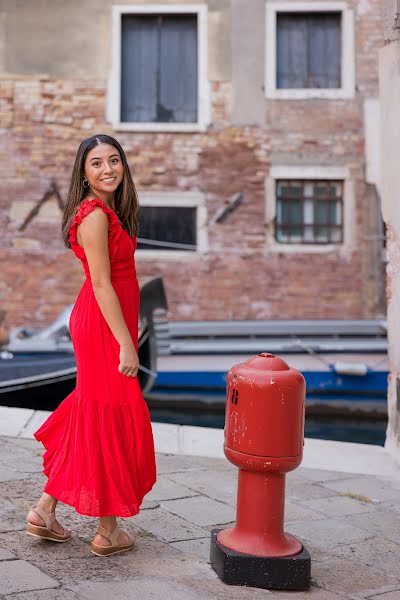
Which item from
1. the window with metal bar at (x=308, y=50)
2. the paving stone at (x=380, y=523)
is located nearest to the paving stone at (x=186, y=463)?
the paving stone at (x=380, y=523)

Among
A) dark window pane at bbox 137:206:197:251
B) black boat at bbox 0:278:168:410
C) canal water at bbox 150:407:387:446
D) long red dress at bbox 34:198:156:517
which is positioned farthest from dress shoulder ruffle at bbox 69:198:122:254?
dark window pane at bbox 137:206:197:251

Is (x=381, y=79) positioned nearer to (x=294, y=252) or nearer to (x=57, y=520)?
(x=57, y=520)

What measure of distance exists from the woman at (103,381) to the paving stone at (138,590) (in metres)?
0.27

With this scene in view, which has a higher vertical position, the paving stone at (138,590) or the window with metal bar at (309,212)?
the window with metal bar at (309,212)

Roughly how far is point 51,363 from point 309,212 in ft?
19.6

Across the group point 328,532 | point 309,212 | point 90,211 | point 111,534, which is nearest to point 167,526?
point 111,534

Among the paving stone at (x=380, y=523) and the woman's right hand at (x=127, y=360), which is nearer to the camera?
the woman's right hand at (x=127, y=360)

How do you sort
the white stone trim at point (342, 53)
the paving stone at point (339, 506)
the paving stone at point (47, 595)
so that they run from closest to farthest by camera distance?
the paving stone at point (47, 595)
the paving stone at point (339, 506)
the white stone trim at point (342, 53)

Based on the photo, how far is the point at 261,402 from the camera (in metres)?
2.70

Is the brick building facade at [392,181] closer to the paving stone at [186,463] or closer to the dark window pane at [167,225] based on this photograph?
the paving stone at [186,463]

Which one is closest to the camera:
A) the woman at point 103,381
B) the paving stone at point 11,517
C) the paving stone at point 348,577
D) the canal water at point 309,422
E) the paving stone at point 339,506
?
the paving stone at point 348,577

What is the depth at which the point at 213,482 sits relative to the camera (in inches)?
160

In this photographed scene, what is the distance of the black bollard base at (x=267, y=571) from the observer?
108 inches

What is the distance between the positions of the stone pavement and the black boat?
510cm
